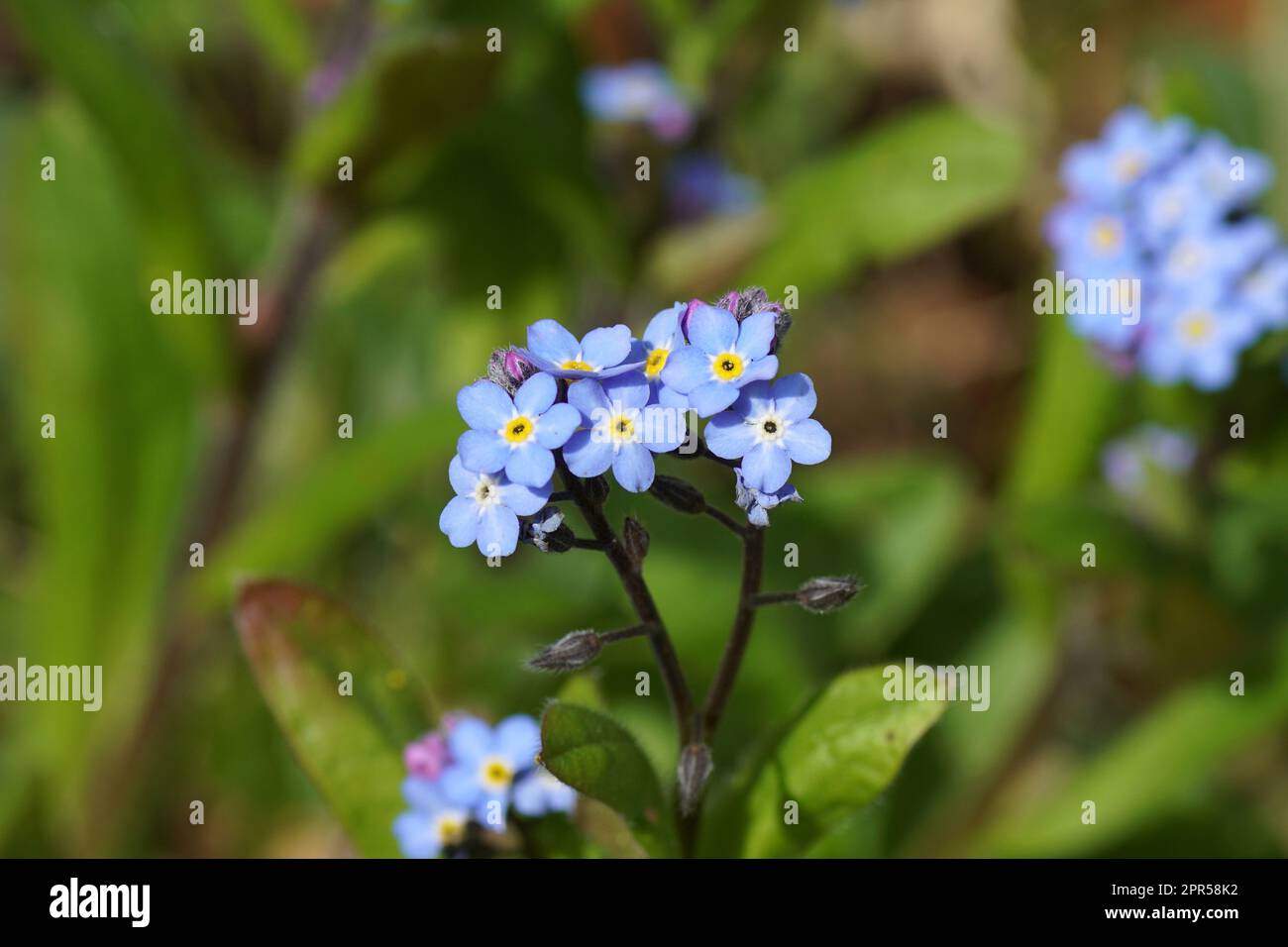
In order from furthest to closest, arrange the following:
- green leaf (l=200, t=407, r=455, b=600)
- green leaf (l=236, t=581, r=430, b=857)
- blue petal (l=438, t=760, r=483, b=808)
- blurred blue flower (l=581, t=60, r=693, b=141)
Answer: blurred blue flower (l=581, t=60, r=693, b=141) < green leaf (l=200, t=407, r=455, b=600) < green leaf (l=236, t=581, r=430, b=857) < blue petal (l=438, t=760, r=483, b=808)

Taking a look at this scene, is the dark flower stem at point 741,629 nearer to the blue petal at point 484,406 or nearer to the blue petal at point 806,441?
the blue petal at point 806,441

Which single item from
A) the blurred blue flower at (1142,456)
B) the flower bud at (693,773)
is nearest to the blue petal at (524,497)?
the flower bud at (693,773)

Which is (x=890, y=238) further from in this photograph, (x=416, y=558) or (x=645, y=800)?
(x=645, y=800)

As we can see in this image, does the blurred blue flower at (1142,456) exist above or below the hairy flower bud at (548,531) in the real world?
above

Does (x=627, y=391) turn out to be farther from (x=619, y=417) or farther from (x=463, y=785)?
(x=463, y=785)

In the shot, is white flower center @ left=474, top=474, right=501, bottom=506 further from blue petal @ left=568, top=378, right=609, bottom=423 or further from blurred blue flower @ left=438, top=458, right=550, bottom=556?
blue petal @ left=568, top=378, right=609, bottom=423

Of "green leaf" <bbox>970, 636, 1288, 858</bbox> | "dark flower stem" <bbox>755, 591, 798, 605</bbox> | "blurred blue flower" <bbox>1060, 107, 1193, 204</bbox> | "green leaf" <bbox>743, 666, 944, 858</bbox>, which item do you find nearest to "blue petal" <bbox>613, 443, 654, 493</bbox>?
"dark flower stem" <bbox>755, 591, 798, 605</bbox>
